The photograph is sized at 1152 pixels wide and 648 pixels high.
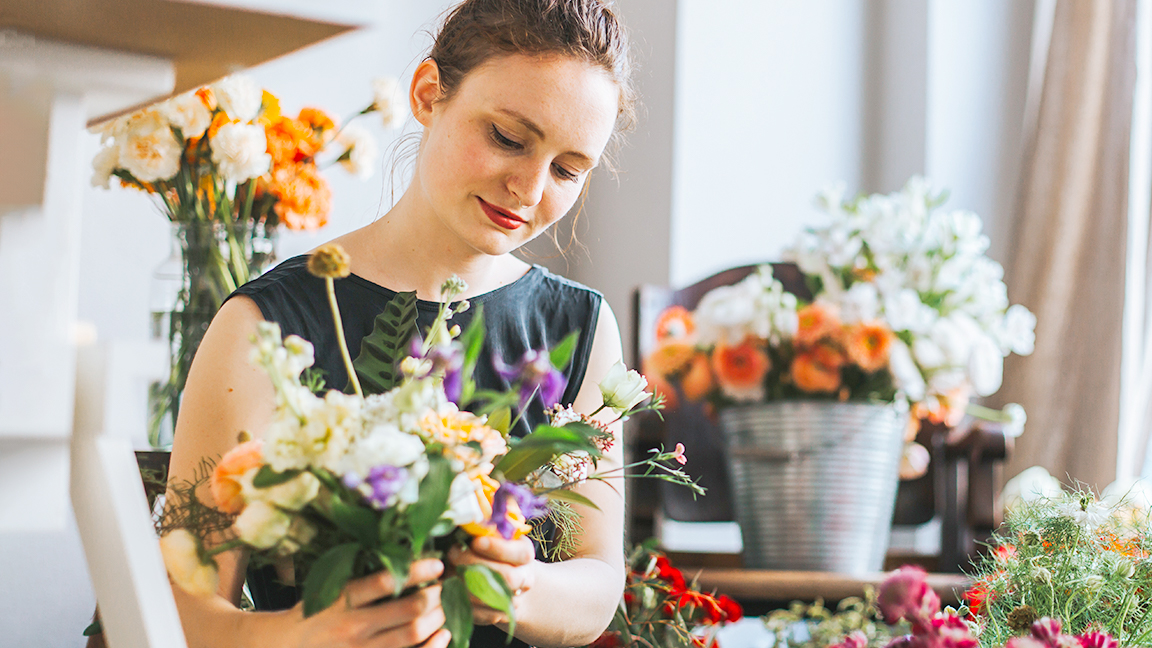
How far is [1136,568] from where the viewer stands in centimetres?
72

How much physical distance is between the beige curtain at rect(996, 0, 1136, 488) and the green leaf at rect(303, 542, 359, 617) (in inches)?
76.2

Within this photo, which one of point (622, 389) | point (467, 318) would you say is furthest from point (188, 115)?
point (622, 389)

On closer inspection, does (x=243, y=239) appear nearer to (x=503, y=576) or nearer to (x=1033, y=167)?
(x=503, y=576)

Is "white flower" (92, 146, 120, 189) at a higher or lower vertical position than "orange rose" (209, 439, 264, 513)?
higher

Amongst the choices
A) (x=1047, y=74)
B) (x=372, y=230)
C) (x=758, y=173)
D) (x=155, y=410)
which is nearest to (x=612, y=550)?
(x=372, y=230)

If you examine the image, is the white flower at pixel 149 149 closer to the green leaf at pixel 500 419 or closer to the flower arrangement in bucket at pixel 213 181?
the flower arrangement in bucket at pixel 213 181

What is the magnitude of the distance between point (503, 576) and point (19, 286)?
31 cm

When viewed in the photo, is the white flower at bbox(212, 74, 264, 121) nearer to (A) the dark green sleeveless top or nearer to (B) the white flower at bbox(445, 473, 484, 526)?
(A) the dark green sleeveless top

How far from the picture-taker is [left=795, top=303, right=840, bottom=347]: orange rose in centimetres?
166

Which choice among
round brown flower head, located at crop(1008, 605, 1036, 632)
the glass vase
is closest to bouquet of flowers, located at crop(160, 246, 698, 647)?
round brown flower head, located at crop(1008, 605, 1036, 632)

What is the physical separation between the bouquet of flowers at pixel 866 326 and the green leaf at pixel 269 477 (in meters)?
1.18

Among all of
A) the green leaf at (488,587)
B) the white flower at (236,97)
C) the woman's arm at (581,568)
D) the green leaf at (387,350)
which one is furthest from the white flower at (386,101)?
the green leaf at (488,587)

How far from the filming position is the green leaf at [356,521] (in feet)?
1.87

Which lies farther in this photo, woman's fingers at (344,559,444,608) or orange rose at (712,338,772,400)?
orange rose at (712,338,772,400)
